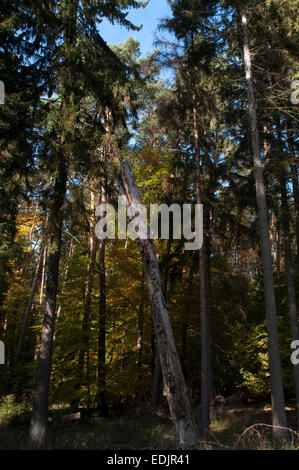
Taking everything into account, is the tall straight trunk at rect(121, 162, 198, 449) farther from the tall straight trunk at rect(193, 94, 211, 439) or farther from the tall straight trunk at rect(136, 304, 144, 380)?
the tall straight trunk at rect(136, 304, 144, 380)

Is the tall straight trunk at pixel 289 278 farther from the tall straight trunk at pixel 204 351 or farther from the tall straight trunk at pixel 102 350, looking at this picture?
the tall straight trunk at pixel 102 350

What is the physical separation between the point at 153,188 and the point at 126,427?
371 inches

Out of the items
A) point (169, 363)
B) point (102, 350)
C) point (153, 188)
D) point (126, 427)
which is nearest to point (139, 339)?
point (102, 350)

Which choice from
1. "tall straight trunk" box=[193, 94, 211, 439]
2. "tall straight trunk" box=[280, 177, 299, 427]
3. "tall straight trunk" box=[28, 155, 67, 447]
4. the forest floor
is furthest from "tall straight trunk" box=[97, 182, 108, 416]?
"tall straight trunk" box=[280, 177, 299, 427]

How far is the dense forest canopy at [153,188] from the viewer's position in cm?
881

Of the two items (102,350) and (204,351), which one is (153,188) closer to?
(102,350)

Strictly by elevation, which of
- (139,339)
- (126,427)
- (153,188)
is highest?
(153,188)

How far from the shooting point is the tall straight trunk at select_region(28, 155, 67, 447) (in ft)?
27.6

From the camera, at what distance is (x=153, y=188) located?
51.3 feet

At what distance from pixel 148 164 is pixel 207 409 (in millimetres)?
9970

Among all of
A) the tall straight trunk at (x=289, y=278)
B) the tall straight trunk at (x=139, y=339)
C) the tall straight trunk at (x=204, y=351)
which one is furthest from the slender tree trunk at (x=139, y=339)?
the tall straight trunk at (x=289, y=278)

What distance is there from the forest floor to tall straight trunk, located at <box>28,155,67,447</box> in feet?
1.43

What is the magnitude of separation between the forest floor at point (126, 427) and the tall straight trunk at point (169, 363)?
1249mm
